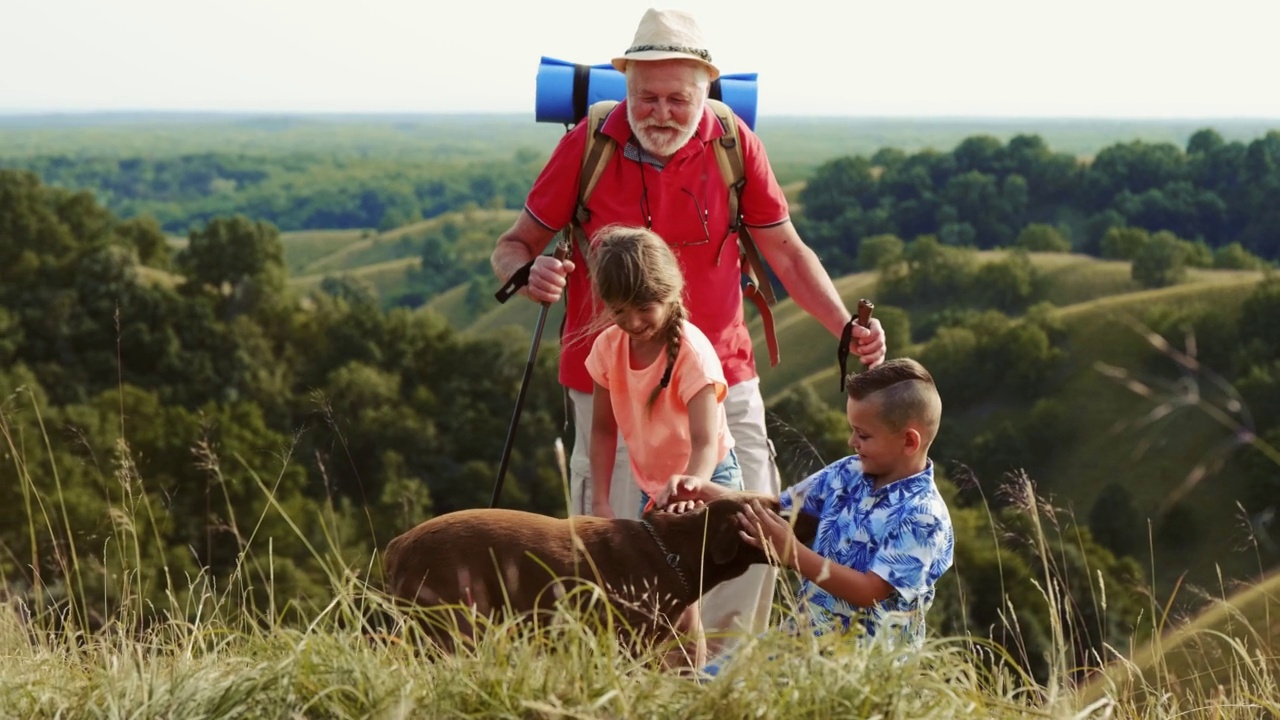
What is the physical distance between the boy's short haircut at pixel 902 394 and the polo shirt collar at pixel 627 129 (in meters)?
1.44

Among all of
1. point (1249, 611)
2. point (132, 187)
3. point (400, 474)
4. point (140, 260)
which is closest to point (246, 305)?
point (140, 260)

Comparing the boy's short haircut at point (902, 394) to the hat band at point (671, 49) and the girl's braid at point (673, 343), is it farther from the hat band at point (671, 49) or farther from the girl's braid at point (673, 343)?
the hat band at point (671, 49)

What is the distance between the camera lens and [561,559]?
2.95 m

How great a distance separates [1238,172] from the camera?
9169 centimetres

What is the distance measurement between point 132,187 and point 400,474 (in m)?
138

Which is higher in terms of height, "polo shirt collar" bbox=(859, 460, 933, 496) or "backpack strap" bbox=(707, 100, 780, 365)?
"backpack strap" bbox=(707, 100, 780, 365)

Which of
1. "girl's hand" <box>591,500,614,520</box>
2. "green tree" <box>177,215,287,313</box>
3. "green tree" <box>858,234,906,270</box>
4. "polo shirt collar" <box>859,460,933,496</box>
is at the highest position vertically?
"polo shirt collar" <box>859,460,933,496</box>

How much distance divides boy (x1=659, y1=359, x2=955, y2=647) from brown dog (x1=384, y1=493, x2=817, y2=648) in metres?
0.09

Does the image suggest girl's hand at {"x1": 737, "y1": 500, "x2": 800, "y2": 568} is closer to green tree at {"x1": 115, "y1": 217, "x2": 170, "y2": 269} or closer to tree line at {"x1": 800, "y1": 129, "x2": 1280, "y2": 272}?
green tree at {"x1": 115, "y1": 217, "x2": 170, "y2": 269}

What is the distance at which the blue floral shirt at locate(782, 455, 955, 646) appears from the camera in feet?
9.77

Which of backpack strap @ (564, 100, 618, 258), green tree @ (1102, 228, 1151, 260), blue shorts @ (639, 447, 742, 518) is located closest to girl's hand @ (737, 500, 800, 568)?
blue shorts @ (639, 447, 742, 518)

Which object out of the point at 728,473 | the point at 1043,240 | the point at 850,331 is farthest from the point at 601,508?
the point at 1043,240

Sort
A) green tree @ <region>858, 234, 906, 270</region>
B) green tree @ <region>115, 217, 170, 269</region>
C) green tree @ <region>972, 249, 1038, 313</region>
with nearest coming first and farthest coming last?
1. green tree @ <region>115, 217, 170, 269</region>
2. green tree @ <region>972, 249, 1038, 313</region>
3. green tree @ <region>858, 234, 906, 270</region>

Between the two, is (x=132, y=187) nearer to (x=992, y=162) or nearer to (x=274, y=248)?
(x=992, y=162)
